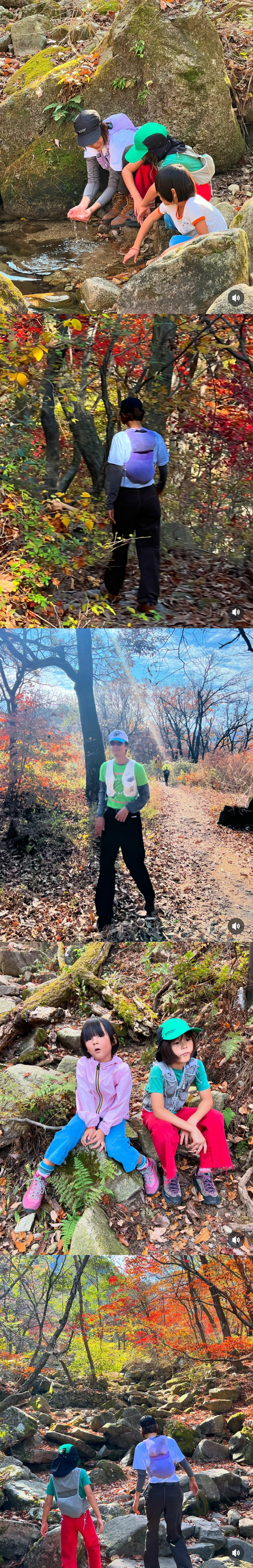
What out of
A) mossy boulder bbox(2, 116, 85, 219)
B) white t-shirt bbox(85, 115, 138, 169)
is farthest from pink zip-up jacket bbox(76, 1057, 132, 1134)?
mossy boulder bbox(2, 116, 85, 219)

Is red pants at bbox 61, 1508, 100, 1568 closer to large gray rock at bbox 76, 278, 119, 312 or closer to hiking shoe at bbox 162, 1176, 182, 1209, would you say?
hiking shoe at bbox 162, 1176, 182, 1209

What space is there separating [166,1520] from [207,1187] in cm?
190

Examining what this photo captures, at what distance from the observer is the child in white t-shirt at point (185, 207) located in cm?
676

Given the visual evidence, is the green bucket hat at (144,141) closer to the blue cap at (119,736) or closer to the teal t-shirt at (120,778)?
the blue cap at (119,736)

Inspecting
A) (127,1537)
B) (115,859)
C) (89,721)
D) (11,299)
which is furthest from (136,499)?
(127,1537)

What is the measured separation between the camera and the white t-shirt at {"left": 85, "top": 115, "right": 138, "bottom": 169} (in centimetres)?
746

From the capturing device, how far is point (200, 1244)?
568cm

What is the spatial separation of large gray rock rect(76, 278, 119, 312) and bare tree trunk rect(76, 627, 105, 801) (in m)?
3.33

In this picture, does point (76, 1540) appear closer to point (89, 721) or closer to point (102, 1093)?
point (102, 1093)

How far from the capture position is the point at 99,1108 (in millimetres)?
5449

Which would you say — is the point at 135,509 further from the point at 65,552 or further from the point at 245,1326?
the point at 245,1326

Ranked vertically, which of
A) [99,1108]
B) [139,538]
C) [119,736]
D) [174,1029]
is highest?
[139,538]

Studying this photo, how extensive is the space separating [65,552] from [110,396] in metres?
1.09

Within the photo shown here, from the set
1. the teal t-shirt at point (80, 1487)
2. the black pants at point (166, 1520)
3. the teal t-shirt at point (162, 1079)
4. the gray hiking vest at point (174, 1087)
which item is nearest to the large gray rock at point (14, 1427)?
the teal t-shirt at point (80, 1487)
